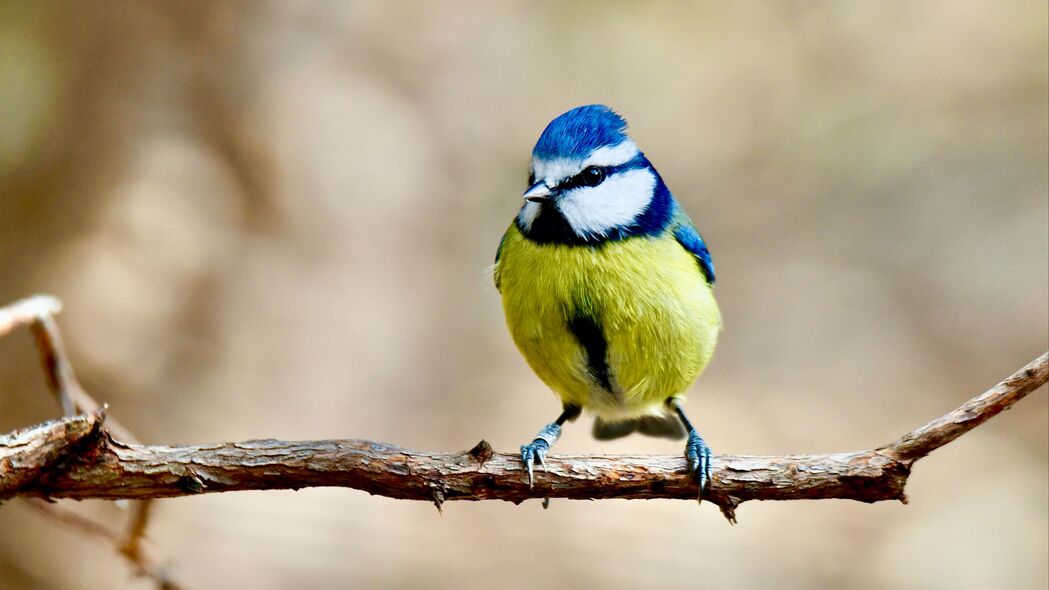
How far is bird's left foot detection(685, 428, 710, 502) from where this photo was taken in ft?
A: 5.59

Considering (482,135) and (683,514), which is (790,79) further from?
(683,514)

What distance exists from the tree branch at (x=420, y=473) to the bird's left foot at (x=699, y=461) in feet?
0.05

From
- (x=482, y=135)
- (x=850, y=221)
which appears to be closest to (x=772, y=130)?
(x=850, y=221)

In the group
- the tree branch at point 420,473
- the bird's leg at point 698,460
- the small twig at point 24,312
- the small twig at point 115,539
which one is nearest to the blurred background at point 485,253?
the small twig at point 115,539

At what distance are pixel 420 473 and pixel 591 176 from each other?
2.48ft

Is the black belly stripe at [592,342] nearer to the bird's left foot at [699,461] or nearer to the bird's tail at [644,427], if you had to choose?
the bird's left foot at [699,461]

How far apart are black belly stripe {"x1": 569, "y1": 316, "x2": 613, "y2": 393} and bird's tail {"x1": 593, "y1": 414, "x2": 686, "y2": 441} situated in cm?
46

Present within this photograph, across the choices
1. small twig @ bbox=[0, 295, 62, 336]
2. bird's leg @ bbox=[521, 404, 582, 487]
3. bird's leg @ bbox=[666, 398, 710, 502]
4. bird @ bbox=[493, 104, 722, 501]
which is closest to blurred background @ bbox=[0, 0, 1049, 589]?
small twig @ bbox=[0, 295, 62, 336]

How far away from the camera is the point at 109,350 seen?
3.08 meters

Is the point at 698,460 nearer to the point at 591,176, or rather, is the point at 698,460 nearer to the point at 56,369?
the point at 591,176

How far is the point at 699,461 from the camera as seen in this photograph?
1.76 m

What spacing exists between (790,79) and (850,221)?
0.72 meters

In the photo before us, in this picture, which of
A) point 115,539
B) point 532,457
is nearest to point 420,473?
point 532,457

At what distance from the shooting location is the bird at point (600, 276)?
1.95 m
